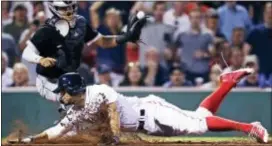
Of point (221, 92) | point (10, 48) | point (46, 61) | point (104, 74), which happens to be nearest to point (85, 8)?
point (104, 74)

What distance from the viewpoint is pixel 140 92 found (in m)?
15.8

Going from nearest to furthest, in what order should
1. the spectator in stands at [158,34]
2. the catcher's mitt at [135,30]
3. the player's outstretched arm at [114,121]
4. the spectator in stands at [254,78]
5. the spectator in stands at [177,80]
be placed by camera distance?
the player's outstretched arm at [114,121] → the catcher's mitt at [135,30] → the spectator in stands at [177,80] → the spectator in stands at [254,78] → the spectator in stands at [158,34]

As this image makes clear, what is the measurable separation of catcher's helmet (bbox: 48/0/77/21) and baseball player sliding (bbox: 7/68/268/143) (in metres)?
1.26

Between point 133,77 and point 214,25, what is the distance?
63.5 inches

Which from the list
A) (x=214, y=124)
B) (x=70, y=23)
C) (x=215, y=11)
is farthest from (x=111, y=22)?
(x=214, y=124)

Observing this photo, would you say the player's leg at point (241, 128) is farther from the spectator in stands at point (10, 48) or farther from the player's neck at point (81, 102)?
the spectator in stands at point (10, 48)

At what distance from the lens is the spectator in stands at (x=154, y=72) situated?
1586cm

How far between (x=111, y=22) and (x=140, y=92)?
1.23 m

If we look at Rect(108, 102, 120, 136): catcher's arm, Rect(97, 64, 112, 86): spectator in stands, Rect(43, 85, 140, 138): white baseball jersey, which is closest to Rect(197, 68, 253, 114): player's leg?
Rect(43, 85, 140, 138): white baseball jersey

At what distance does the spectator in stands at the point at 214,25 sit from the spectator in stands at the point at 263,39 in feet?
1.57

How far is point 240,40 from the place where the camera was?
16203 mm

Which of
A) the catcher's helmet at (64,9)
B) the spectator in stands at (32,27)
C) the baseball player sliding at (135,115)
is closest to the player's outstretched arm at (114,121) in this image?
the baseball player sliding at (135,115)

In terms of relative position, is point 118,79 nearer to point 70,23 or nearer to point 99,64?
point 99,64

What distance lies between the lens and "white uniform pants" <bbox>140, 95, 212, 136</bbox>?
443 inches
